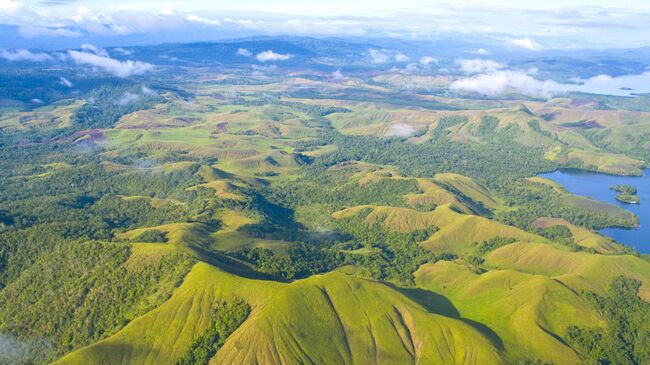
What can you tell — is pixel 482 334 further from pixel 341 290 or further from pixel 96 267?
pixel 96 267

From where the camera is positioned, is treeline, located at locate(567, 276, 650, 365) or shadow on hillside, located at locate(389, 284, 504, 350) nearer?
treeline, located at locate(567, 276, 650, 365)

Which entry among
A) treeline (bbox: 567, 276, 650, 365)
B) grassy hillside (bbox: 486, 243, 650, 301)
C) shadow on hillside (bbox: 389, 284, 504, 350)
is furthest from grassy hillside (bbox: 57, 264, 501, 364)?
grassy hillside (bbox: 486, 243, 650, 301)

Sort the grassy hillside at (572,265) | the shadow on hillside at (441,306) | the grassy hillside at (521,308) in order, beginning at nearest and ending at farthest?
the grassy hillside at (521,308), the shadow on hillside at (441,306), the grassy hillside at (572,265)

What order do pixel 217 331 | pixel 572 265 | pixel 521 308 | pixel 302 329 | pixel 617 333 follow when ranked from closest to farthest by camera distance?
pixel 217 331 < pixel 302 329 < pixel 617 333 < pixel 521 308 < pixel 572 265

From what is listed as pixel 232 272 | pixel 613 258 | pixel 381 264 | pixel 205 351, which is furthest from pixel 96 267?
pixel 613 258

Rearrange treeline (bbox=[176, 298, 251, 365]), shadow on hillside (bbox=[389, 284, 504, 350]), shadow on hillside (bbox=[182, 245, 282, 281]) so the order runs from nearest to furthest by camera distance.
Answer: treeline (bbox=[176, 298, 251, 365])
shadow on hillside (bbox=[389, 284, 504, 350])
shadow on hillside (bbox=[182, 245, 282, 281])

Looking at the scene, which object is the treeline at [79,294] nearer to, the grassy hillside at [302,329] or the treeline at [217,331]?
the grassy hillside at [302,329]

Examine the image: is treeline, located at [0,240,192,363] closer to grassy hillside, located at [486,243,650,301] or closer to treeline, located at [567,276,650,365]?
treeline, located at [567,276,650,365]

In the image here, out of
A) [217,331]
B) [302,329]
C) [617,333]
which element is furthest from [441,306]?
[217,331]

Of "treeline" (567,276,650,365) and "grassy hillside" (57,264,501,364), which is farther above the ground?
"grassy hillside" (57,264,501,364)

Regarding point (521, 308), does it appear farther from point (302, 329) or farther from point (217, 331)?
point (217, 331)

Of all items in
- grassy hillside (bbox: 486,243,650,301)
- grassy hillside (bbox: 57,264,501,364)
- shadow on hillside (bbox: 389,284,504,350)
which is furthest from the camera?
grassy hillside (bbox: 486,243,650,301)

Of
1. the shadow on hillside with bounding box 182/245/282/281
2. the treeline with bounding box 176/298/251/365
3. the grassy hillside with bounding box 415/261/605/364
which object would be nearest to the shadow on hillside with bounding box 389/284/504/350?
the grassy hillside with bounding box 415/261/605/364

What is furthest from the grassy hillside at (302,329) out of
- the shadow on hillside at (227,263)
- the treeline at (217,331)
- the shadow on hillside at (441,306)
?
the shadow on hillside at (227,263)
